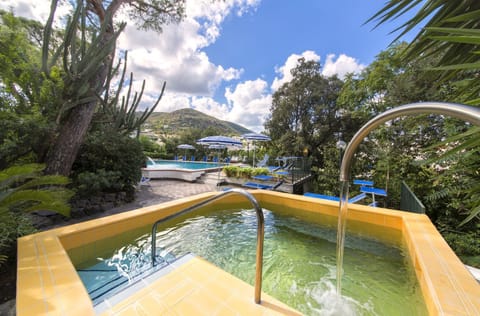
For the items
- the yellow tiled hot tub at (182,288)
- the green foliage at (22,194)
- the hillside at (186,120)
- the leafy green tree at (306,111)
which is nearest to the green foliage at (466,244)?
the yellow tiled hot tub at (182,288)

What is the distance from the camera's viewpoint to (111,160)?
226 inches

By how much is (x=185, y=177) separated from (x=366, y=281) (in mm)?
8884

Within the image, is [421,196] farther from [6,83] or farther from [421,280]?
[6,83]

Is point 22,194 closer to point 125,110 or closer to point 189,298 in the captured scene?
point 189,298

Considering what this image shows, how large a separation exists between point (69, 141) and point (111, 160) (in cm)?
111

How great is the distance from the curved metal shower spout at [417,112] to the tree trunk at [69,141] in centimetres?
659

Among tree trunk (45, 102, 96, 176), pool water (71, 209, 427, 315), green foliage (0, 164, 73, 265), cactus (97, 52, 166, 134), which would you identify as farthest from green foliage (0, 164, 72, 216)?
cactus (97, 52, 166, 134)

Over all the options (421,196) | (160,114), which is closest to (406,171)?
(421,196)

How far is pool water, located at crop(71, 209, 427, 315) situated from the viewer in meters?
2.23

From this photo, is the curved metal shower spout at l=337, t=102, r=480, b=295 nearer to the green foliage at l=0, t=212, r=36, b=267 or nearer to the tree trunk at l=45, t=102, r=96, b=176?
the green foliage at l=0, t=212, r=36, b=267

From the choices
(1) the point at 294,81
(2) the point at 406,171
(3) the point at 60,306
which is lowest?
(3) the point at 60,306

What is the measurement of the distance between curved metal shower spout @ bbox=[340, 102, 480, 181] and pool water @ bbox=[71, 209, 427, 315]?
192 centimetres

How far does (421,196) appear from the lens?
611 cm

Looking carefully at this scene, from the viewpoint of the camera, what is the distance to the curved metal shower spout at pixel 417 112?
502mm
